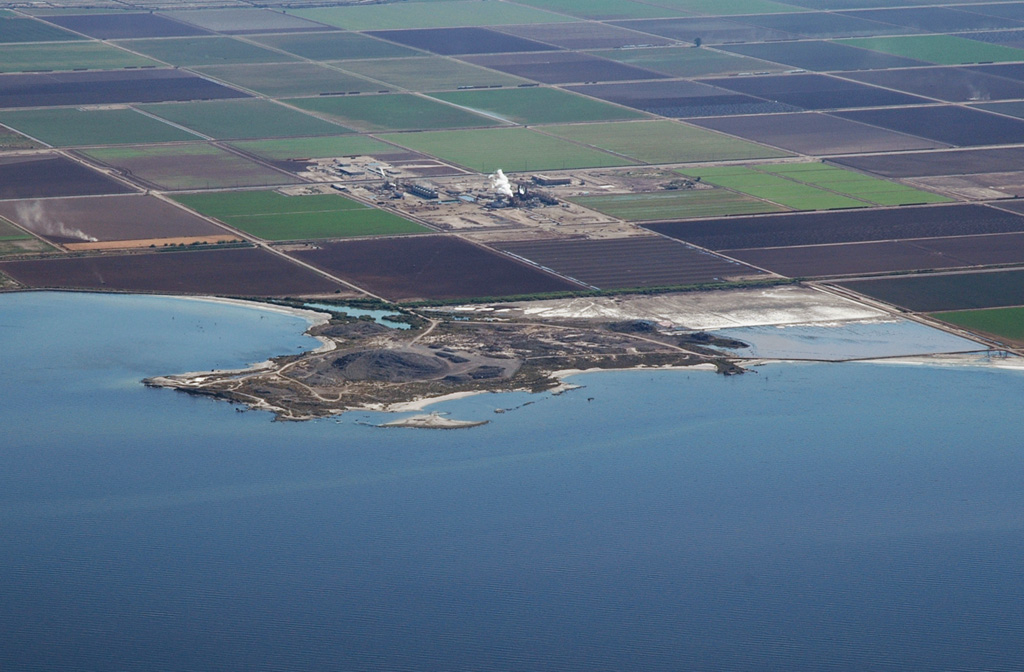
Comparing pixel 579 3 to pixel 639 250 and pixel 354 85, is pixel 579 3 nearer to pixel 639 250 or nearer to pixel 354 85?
pixel 354 85

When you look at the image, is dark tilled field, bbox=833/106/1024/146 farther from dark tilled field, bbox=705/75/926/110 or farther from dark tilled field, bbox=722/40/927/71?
dark tilled field, bbox=722/40/927/71

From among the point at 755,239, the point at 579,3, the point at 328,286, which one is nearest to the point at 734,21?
the point at 579,3

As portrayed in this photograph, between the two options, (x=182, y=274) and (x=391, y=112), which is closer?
(x=182, y=274)

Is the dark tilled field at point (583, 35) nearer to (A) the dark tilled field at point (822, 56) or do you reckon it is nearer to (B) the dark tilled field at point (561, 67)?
(B) the dark tilled field at point (561, 67)

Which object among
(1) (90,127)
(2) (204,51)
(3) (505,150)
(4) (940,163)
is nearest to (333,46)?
(2) (204,51)

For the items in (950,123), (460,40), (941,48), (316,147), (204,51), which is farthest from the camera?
(941,48)

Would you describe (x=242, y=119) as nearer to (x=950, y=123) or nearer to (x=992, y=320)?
(x=950, y=123)

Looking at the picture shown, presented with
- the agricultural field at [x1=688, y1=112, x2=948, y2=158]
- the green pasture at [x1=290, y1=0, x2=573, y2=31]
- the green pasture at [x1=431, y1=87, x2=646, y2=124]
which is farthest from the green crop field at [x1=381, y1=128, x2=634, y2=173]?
the green pasture at [x1=290, y1=0, x2=573, y2=31]
